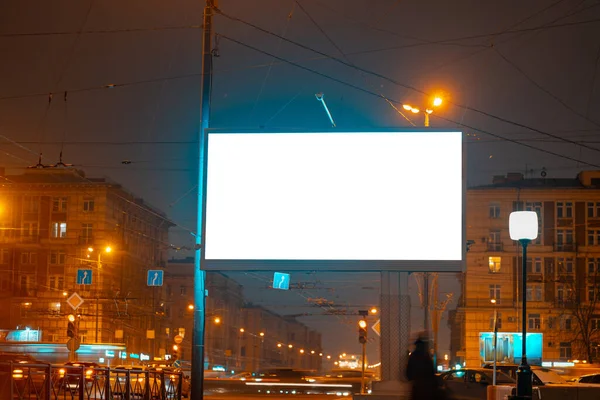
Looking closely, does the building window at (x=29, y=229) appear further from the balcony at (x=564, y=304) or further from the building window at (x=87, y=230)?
the balcony at (x=564, y=304)

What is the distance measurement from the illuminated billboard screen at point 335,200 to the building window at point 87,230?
63.0 meters

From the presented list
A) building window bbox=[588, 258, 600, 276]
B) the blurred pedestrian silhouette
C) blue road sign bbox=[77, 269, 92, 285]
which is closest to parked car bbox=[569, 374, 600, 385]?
the blurred pedestrian silhouette

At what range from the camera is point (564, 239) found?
7619 cm

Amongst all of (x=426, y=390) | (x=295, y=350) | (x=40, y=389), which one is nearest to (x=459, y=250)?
(x=426, y=390)

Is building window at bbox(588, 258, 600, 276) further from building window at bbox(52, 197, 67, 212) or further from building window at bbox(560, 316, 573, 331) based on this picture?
building window at bbox(52, 197, 67, 212)

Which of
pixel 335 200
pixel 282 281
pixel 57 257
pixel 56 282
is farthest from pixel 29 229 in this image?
pixel 335 200

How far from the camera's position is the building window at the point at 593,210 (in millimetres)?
75938

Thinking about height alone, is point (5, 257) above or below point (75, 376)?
above

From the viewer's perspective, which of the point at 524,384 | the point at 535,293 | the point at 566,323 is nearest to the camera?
the point at 524,384

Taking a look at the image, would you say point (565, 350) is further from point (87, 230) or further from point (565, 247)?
point (87, 230)

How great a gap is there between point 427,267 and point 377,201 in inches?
76.7

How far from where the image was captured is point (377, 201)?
21250mm

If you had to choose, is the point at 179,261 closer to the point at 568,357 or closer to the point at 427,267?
the point at 568,357

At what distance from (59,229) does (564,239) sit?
4524 centimetres
